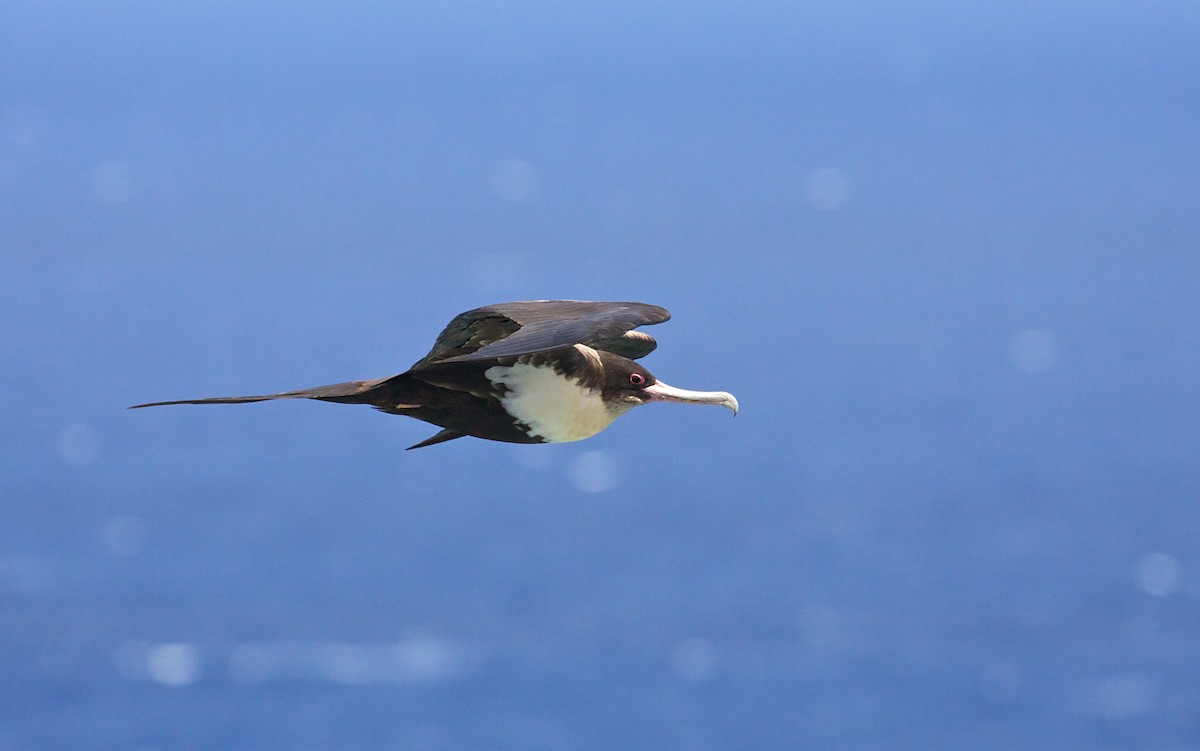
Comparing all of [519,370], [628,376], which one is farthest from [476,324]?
[628,376]

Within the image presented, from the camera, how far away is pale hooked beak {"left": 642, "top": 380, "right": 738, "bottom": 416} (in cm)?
512

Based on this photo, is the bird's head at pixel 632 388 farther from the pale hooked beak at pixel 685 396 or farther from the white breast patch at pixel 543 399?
the white breast patch at pixel 543 399

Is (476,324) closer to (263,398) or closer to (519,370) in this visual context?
(519,370)

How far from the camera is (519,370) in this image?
488cm

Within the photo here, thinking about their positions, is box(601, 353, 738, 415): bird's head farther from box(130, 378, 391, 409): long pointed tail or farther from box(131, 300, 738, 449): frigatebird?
box(130, 378, 391, 409): long pointed tail

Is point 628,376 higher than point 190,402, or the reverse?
point 628,376

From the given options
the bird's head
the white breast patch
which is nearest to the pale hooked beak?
the bird's head

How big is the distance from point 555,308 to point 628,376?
72cm

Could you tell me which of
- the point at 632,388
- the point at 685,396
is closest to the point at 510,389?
the point at 632,388

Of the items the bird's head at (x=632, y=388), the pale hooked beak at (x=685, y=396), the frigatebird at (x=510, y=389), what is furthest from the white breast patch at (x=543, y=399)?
the pale hooked beak at (x=685, y=396)

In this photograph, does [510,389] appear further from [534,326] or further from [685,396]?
[534,326]

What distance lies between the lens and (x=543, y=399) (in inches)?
193

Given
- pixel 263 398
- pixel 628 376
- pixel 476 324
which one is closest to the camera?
pixel 263 398

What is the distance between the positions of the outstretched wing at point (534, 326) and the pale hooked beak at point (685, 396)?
32 centimetres
